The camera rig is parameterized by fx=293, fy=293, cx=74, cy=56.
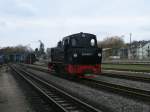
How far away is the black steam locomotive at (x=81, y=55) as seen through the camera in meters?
21.9

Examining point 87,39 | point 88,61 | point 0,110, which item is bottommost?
point 0,110

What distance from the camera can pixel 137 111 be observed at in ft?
33.0

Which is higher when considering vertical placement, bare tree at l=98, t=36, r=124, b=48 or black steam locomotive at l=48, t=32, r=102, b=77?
bare tree at l=98, t=36, r=124, b=48

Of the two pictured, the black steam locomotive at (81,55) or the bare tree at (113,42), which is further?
the bare tree at (113,42)

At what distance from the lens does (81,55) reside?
72.0 ft

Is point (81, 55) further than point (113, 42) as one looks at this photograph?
No

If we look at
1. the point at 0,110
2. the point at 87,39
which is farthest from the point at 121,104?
the point at 87,39

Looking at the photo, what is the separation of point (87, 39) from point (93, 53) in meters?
1.35

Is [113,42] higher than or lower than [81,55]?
higher

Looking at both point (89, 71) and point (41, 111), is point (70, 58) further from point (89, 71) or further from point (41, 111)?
point (41, 111)

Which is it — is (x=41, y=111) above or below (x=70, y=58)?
below

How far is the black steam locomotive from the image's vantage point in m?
21.9

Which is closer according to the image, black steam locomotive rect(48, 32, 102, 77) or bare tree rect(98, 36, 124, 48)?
black steam locomotive rect(48, 32, 102, 77)

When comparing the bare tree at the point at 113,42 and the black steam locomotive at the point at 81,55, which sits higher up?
the bare tree at the point at 113,42
